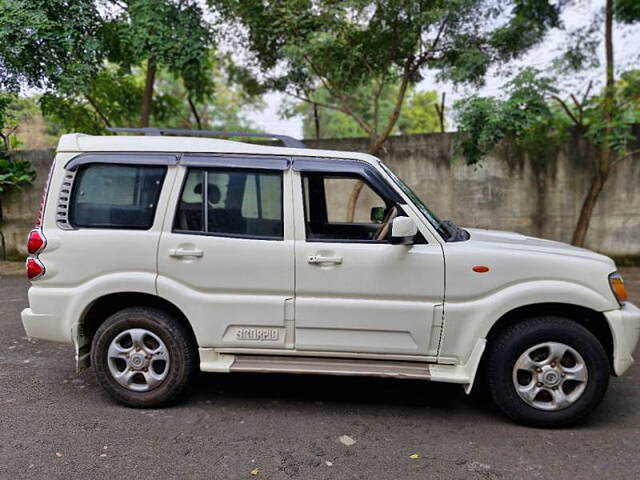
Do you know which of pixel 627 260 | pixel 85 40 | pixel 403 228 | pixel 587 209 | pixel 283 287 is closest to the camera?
pixel 403 228

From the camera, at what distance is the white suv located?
334 centimetres

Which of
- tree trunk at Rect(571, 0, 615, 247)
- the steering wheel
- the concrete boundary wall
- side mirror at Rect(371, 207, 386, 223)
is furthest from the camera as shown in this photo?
the concrete boundary wall

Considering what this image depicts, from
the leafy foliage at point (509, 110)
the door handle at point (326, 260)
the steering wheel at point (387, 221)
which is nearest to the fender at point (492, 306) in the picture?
the steering wheel at point (387, 221)

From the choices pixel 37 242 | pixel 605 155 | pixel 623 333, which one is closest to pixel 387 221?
pixel 623 333

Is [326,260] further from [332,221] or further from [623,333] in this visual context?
[623,333]

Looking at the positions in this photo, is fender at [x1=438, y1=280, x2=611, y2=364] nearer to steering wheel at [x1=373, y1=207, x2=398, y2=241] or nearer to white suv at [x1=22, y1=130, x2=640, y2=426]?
white suv at [x1=22, y1=130, x2=640, y2=426]

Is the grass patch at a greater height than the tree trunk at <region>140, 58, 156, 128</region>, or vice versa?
the tree trunk at <region>140, 58, 156, 128</region>

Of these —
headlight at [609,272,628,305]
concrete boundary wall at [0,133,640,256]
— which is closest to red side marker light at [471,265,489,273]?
headlight at [609,272,628,305]

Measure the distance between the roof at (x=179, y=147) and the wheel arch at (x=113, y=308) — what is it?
1.13 meters

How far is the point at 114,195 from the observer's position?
3648 millimetres

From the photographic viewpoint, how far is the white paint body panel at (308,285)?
335 centimetres

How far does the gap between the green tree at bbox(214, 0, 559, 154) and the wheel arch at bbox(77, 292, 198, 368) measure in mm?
5213

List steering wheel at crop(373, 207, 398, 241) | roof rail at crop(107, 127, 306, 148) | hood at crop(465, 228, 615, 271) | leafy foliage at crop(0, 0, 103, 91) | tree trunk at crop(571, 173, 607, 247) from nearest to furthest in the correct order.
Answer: hood at crop(465, 228, 615, 271), steering wheel at crop(373, 207, 398, 241), roof rail at crop(107, 127, 306, 148), leafy foliage at crop(0, 0, 103, 91), tree trunk at crop(571, 173, 607, 247)

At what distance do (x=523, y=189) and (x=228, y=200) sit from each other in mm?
7255
